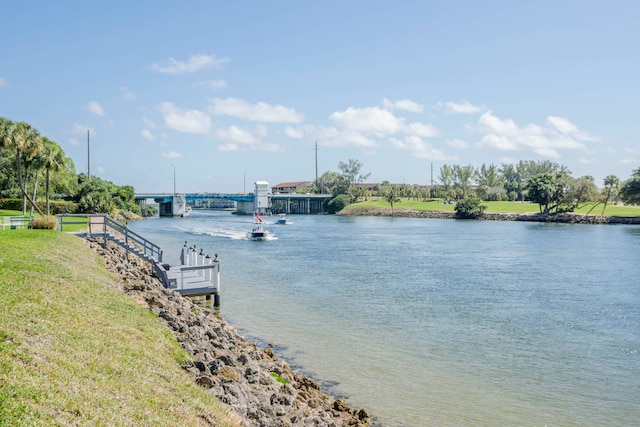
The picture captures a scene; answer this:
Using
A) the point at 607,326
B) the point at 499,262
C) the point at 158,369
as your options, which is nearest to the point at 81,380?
the point at 158,369

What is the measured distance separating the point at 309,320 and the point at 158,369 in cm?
1400

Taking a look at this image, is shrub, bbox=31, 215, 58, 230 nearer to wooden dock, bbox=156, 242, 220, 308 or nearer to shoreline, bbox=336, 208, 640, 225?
wooden dock, bbox=156, 242, 220, 308

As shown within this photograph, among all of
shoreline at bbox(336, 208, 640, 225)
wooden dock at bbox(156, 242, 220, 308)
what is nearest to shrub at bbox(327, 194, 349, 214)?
shoreline at bbox(336, 208, 640, 225)

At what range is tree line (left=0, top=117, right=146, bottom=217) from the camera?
43125 mm

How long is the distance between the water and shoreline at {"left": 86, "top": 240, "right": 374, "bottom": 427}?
1387 millimetres

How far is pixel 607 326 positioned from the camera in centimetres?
2416

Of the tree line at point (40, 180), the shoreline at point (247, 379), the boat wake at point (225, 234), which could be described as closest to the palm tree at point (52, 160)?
the tree line at point (40, 180)

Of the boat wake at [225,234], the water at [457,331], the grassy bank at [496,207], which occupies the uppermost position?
the grassy bank at [496,207]

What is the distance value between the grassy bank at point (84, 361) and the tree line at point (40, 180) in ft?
99.8

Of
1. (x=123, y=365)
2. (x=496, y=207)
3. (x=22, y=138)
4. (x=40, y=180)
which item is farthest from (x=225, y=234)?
(x=496, y=207)

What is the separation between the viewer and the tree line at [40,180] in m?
43.1

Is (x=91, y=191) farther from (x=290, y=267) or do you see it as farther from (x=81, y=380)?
(x=81, y=380)

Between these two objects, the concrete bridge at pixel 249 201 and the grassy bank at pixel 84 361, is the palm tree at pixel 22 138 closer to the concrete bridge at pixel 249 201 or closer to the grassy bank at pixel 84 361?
the grassy bank at pixel 84 361

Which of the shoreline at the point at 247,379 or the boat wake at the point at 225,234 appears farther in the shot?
the boat wake at the point at 225,234
